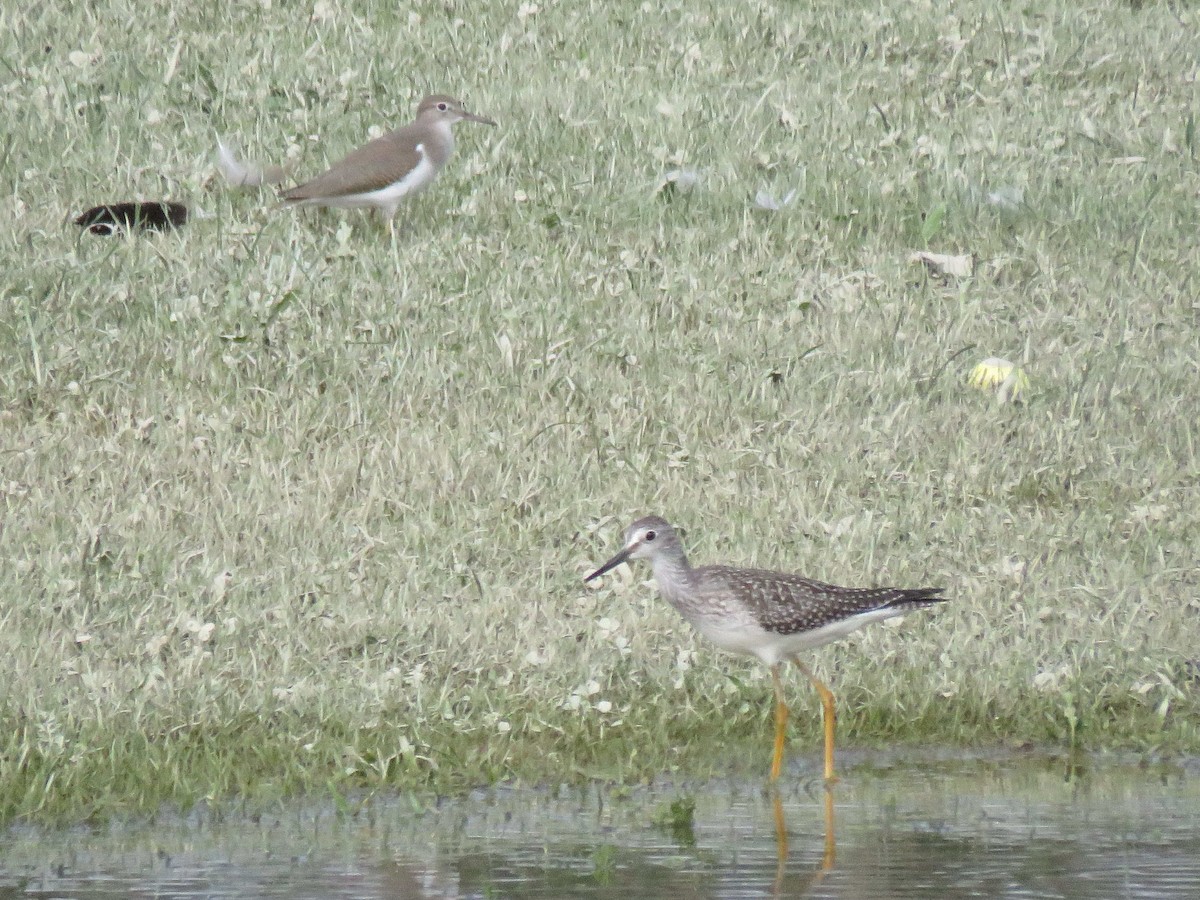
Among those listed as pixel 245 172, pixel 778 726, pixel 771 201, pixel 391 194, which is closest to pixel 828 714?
pixel 778 726

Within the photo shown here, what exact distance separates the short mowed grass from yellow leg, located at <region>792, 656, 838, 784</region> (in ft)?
0.62

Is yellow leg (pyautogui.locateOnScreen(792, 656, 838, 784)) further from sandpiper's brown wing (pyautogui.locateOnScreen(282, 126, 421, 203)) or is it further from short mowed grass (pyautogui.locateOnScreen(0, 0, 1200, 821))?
sandpiper's brown wing (pyautogui.locateOnScreen(282, 126, 421, 203))

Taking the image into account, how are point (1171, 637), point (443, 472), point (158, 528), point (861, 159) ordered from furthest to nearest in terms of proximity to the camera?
point (861, 159) → point (443, 472) → point (158, 528) → point (1171, 637)

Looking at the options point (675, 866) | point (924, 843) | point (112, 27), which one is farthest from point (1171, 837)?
point (112, 27)

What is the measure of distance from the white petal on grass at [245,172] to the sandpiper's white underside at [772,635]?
5.96m

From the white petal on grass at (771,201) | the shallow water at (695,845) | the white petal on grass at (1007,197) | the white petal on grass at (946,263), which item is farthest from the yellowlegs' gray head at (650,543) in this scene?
the white petal on grass at (1007,197)

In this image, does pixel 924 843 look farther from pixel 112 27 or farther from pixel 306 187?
pixel 112 27

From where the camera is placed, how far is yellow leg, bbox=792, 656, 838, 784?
7.19 m

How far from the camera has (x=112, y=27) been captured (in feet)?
48.1

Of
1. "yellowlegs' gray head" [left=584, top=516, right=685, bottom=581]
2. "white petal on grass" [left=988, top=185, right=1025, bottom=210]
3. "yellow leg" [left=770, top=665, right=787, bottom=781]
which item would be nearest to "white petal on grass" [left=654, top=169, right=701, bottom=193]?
"white petal on grass" [left=988, top=185, right=1025, bottom=210]

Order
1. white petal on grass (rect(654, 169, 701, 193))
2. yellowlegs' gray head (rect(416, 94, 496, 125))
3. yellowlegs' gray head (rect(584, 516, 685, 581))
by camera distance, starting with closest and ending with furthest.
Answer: yellowlegs' gray head (rect(584, 516, 685, 581)), yellowlegs' gray head (rect(416, 94, 496, 125)), white petal on grass (rect(654, 169, 701, 193))

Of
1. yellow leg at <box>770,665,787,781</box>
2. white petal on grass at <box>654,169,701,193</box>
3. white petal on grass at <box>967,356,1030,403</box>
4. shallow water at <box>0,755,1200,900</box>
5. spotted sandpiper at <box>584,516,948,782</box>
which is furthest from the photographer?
white petal on grass at <box>654,169,701,193</box>

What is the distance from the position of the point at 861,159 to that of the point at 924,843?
25.2 ft

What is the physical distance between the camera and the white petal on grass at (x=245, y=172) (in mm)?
12555
